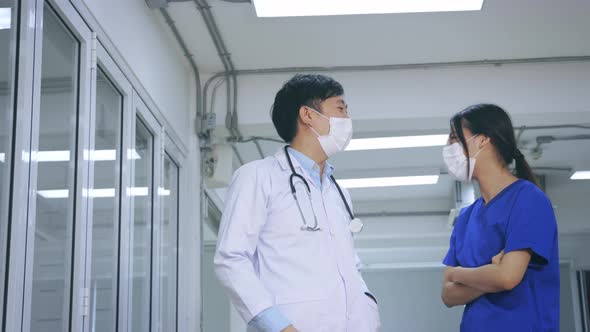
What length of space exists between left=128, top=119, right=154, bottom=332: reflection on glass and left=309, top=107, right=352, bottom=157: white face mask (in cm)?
159

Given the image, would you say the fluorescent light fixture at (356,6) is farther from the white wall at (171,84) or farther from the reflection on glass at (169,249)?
the reflection on glass at (169,249)

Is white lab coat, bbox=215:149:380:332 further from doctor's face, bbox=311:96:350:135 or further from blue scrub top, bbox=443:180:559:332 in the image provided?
blue scrub top, bbox=443:180:559:332

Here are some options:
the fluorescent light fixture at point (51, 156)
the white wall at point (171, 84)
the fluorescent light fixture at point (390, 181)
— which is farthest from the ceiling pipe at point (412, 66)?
the fluorescent light fixture at point (390, 181)

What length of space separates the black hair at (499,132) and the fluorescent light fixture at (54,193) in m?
1.34

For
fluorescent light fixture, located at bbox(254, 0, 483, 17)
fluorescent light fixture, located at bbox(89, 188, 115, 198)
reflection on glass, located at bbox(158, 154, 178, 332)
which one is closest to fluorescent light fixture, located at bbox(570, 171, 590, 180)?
fluorescent light fixture, located at bbox(254, 0, 483, 17)

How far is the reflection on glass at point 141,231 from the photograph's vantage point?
4078mm

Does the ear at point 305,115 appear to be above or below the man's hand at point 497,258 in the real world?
above

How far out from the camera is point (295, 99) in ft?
8.53

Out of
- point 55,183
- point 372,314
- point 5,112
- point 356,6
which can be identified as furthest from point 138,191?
point 372,314

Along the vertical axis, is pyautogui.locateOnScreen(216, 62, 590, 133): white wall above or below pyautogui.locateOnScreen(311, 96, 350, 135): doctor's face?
above

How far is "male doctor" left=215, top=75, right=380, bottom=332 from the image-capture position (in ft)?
7.20

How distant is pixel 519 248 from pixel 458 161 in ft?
1.28

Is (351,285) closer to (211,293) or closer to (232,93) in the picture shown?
(232,93)

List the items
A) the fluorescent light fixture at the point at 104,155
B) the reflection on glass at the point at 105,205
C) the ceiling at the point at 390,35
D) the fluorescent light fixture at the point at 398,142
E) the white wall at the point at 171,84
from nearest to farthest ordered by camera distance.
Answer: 1. the fluorescent light fixture at the point at 104,155
2. the reflection on glass at the point at 105,205
3. the white wall at the point at 171,84
4. the ceiling at the point at 390,35
5. the fluorescent light fixture at the point at 398,142
